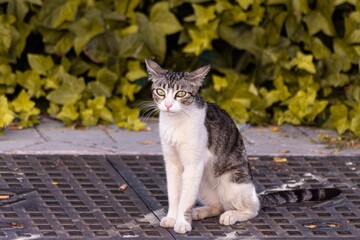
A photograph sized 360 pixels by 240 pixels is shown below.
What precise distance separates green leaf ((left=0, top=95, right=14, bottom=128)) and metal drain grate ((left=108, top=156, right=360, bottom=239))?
2.99 ft

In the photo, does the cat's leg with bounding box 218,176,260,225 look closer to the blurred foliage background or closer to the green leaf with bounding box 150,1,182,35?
the blurred foliage background

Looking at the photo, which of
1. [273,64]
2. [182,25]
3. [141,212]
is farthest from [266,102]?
[141,212]

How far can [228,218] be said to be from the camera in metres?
4.86

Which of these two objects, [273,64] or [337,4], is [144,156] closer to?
[273,64]

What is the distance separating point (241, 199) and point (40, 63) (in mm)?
2617

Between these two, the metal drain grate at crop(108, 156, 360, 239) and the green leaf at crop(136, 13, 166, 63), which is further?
the green leaf at crop(136, 13, 166, 63)

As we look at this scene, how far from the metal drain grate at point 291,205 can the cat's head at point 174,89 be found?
676 millimetres

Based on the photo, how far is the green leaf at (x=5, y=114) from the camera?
6.35m

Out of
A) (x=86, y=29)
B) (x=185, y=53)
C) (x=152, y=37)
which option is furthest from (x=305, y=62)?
(x=86, y=29)

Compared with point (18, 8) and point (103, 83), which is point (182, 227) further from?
point (18, 8)

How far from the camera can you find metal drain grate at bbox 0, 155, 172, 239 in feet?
15.4

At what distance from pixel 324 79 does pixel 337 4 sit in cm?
60

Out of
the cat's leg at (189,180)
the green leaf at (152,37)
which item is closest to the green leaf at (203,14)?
the green leaf at (152,37)

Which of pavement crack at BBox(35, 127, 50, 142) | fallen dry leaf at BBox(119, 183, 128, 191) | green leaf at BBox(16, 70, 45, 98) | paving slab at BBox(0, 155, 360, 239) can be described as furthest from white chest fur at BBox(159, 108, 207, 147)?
green leaf at BBox(16, 70, 45, 98)
